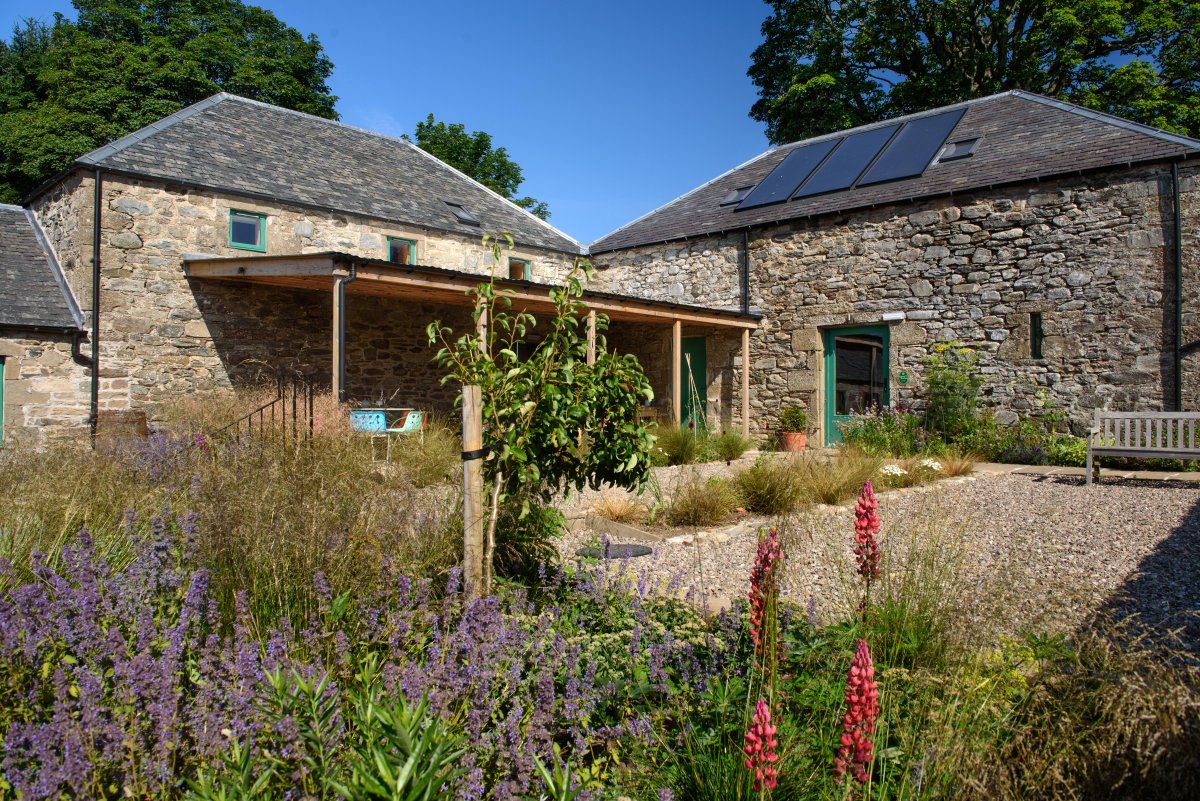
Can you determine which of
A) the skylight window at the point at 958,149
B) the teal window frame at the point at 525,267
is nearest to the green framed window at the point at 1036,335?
the skylight window at the point at 958,149

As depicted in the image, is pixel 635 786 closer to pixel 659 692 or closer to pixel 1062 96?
pixel 659 692

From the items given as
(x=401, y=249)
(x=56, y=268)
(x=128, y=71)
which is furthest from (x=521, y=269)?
(x=128, y=71)

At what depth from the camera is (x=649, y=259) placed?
13898 millimetres

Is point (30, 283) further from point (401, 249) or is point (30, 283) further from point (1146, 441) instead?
point (1146, 441)

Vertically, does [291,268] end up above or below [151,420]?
above

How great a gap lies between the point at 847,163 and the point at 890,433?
16.7 ft

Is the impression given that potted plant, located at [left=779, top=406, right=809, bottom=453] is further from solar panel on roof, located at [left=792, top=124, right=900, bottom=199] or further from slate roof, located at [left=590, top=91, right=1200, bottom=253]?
solar panel on roof, located at [left=792, top=124, right=900, bottom=199]

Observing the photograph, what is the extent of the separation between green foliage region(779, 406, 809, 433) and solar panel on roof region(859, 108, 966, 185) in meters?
3.70

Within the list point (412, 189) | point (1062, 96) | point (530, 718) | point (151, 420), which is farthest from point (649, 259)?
point (530, 718)

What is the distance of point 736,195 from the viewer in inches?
534

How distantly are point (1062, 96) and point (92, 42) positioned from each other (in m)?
23.0

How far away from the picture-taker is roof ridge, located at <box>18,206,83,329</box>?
9461 millimetres

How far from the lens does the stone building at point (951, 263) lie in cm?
891

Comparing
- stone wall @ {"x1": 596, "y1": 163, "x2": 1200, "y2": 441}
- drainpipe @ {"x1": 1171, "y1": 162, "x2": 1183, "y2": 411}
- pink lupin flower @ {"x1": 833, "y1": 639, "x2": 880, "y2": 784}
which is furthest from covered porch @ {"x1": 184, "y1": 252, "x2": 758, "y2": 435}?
pink lupin flower @ {"x1": 833, "y1": 639, "x2": 880, "y2": 784}
